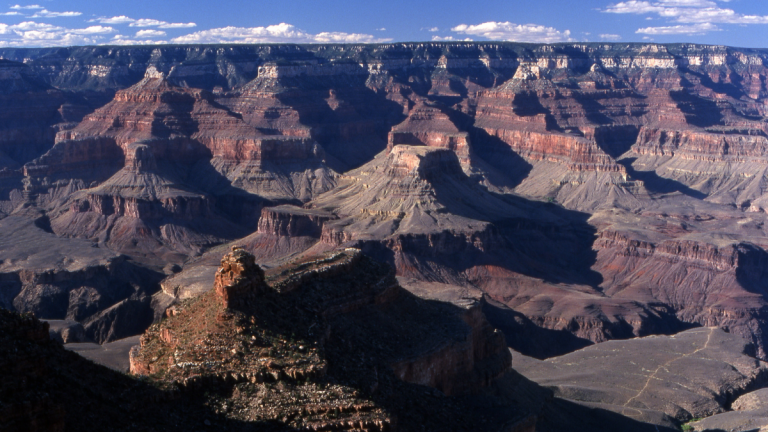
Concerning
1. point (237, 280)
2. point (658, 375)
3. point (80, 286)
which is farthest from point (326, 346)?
point (80, 286)

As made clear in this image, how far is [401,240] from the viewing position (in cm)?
9556

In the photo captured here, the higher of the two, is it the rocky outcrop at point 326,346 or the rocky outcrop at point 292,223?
the rocky outcrop at point 326,346

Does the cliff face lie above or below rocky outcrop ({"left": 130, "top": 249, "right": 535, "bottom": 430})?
below

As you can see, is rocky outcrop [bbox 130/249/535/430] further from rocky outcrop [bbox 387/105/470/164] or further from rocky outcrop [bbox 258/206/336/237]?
rocky outcrop [bbox 387/105/470/164]

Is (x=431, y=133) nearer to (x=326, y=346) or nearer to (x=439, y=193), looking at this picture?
(x=439, y=193)

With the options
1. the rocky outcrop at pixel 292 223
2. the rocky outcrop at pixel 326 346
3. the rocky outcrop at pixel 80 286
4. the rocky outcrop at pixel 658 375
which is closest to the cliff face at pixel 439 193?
the rocky outcrop at pixel 292 223

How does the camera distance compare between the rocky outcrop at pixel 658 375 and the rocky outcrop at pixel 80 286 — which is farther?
the rocky outcrop at pixel 80 286

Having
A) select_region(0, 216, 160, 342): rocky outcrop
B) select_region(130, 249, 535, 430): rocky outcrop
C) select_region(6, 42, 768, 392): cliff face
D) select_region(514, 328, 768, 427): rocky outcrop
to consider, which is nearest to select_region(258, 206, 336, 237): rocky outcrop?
select_region(6, 42, 768, 392): cliff face

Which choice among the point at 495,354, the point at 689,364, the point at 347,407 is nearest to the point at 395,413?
the point at 347,407

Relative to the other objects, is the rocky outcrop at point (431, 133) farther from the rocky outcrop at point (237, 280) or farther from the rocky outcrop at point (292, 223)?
the rocky outcrop at point (237, 280)

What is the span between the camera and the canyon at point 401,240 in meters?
40.7

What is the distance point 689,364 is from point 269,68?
144144 millimetres

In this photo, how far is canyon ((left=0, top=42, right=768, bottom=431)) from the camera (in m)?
40.7

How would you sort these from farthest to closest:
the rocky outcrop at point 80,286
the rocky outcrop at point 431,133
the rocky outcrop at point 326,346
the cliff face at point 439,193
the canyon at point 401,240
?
1. the rocky outcrop at point 431,133
2. the cliff face at point 439,193
3. the rocky outcrop at point 80,286
4. the canyon at point 401,240
5. the rocky outcrop at point 326,346
